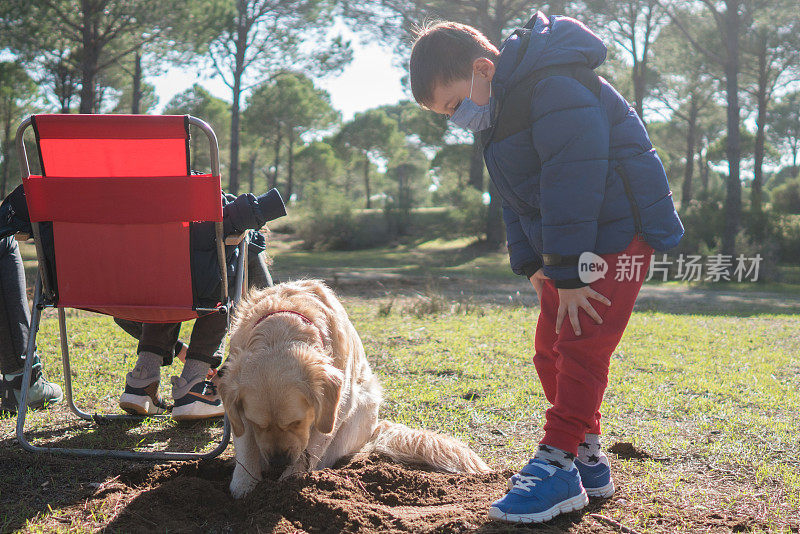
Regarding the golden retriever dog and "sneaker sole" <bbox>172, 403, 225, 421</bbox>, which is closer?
the golden retriever dog

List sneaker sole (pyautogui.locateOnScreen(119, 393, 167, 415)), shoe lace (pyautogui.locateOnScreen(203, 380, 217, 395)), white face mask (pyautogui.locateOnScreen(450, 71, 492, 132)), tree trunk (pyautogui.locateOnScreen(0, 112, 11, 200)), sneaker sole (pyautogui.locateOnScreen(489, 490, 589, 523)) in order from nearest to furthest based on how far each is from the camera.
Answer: sneaker sole (pyautogui.locateOnScreen(489, 490, 589, 523)) → white face mask (pyautogui.locateOnScreen(450, 71, 492, 132)) → sneaker sole (pyautogui.locateOnScreen(119, 393, 167, 415)) → shoe lace (pyautogui.locateOnScreen(203, 380, 217, 395)) → tree trunk (pyautogui.locateOnScreen(0, 112, 11, 200))

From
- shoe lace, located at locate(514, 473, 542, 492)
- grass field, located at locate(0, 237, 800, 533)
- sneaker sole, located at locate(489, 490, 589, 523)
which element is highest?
shoe lace, located at locate(514, 473, 542, 492)

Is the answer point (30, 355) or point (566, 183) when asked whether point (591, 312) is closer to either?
point (566, 183)

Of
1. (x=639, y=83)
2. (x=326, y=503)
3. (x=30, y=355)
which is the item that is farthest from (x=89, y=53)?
(x=639, y=83)

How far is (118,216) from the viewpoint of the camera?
3.16 metres

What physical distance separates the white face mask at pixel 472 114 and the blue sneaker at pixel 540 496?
1280 mm

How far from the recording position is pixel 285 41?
2208cm

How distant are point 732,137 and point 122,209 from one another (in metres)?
16.3

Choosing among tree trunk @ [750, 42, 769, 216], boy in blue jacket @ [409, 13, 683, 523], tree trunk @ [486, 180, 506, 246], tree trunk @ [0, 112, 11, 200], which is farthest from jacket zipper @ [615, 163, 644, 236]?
tree trunk @ [0, 112, 11, 200]

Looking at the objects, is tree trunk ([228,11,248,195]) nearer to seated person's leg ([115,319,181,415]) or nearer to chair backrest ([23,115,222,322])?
seated person's leg ([115,319,181,415])

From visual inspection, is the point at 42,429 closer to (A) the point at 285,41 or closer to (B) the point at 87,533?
(B) the point at 87,533

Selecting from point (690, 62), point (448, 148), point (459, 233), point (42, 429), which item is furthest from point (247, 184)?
point (42, 429)

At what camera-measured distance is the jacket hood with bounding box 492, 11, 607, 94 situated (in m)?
2.30

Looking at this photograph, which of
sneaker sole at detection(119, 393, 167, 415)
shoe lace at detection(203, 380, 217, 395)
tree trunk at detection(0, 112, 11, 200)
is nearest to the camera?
sneaker sole at detection(119, 393, 167, 415)
